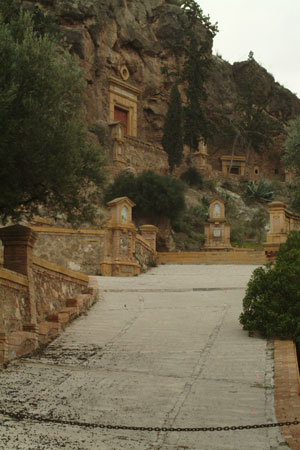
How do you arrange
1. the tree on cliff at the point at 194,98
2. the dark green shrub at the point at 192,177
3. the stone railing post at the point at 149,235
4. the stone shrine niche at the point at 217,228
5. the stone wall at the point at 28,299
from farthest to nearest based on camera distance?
the tree on cliff at the point at 194,98
the dark green shrub at the point at 192,177
the stone shrine niche at the point at 217,228
the stone railing post at the point at 149,235
the stone wall at the point at 28,299

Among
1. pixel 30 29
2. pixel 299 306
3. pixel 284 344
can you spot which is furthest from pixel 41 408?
pixel 30 29

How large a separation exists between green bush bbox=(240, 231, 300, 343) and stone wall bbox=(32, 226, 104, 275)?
487 inches

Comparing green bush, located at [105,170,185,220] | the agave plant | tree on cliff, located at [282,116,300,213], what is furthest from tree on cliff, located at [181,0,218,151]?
tree on cliff, located at [282,116,300,213]

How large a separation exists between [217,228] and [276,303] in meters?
21.9

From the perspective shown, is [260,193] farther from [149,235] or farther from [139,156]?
[149,235]

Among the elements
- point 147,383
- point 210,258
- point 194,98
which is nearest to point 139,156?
Answer: point 194,98

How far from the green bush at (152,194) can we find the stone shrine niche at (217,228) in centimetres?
189

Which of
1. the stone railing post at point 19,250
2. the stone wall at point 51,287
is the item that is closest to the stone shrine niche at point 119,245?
the stone wall at point 51,287

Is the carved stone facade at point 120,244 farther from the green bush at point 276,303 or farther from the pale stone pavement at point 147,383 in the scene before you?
the green bush at point 276,303

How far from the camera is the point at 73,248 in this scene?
2134 centimetres

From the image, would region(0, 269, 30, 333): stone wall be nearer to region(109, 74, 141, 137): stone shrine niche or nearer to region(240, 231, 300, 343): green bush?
region(240, 231, 300, 343): green bush

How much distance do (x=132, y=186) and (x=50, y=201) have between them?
Answer: 70.5 feet

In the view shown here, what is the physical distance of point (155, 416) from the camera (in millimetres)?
5664

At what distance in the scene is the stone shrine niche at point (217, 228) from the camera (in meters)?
30.5
